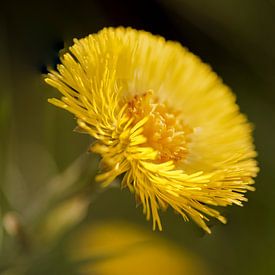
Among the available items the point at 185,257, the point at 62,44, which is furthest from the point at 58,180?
the point at 185,257

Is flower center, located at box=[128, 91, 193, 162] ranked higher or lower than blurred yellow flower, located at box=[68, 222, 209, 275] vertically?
higher

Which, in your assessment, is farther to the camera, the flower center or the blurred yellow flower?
the blurred yellow flower

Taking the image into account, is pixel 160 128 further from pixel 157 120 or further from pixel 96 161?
pixel 96 161

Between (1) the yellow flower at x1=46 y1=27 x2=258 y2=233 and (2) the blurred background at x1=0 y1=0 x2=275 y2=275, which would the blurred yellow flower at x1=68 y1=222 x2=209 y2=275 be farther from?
(1) the yellow flower at x1=46 y1=27 x2=258 y2=233

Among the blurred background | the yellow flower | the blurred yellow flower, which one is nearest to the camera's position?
the yellow flower

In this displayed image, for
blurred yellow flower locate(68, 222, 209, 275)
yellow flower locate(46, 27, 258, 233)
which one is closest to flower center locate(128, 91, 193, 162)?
yellow flower locate(46, 27, 258, 233)

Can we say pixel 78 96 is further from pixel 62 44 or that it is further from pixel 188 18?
pixel 188 18

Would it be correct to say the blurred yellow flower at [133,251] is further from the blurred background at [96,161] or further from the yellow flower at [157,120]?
the yellow flower at [157,120]
